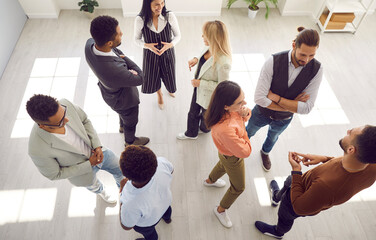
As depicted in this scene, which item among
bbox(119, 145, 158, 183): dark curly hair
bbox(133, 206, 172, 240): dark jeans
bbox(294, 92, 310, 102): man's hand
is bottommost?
bbox(133, 206, 172, 240): dark jeans

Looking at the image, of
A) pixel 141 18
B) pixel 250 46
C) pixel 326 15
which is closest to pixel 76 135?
pixel 141 18

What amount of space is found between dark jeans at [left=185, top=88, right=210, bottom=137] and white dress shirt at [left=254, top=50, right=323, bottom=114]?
0.85 m

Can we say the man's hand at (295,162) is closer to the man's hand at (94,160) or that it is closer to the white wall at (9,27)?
the man's hand at (94,160)

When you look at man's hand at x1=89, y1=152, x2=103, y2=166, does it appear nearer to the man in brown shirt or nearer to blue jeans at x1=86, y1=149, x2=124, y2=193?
blue jeans at x1=86, y1=149, x2=124, y2=193

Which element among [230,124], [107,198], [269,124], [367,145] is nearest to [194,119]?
[269,124]

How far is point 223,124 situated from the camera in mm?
2051

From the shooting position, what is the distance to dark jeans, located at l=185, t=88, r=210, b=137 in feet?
9.98

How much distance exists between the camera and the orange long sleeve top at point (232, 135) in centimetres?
203

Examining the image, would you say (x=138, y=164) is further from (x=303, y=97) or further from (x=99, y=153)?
(x=303, y=97)

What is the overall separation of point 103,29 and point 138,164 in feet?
3.91

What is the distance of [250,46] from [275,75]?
8.69 ft

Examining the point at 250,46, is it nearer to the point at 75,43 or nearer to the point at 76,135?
the point at 75,43

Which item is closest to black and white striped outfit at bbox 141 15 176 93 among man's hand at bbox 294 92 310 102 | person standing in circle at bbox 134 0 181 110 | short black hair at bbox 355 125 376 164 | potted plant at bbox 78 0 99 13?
person standing in circle at bbox 134 0 181 110

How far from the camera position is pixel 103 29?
2084 mm
